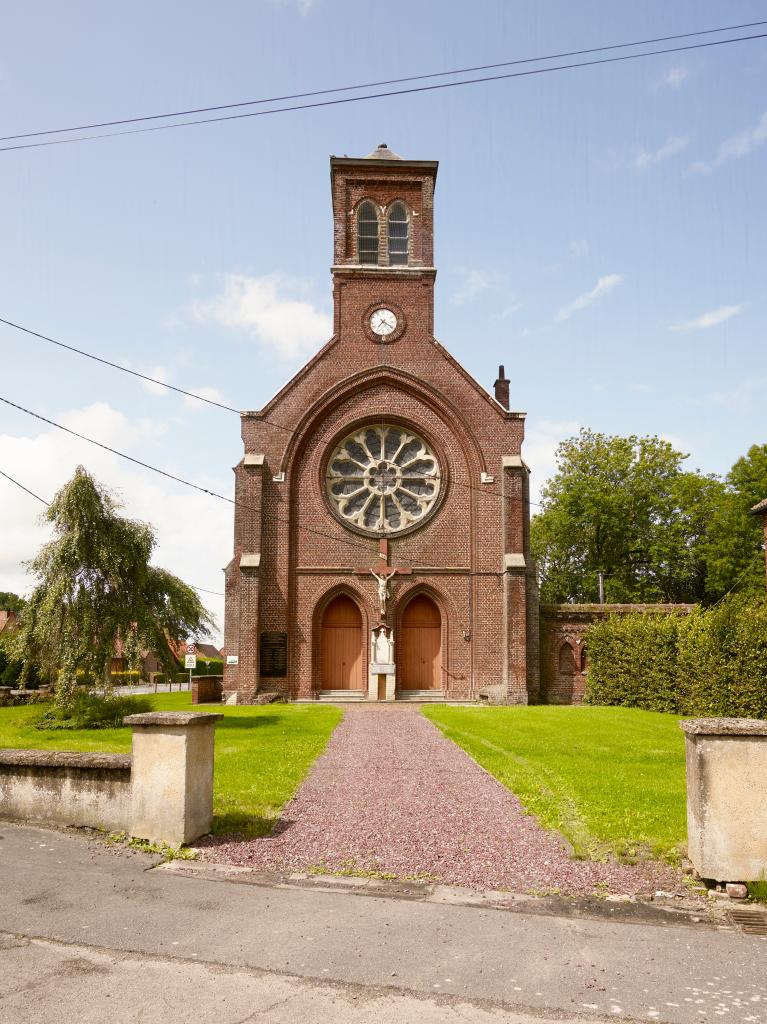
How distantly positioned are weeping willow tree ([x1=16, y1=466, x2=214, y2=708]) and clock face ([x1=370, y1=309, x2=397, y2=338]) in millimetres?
12733

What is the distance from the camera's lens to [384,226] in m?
30.7

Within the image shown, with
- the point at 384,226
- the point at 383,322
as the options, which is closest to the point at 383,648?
the point at 383,322

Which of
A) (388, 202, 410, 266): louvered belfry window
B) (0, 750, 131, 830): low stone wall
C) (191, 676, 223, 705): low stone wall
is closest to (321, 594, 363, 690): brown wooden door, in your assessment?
(191, 676, 223, 705): low stone wall

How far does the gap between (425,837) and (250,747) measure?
710 centimetres

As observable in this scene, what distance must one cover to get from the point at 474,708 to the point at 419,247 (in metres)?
16.5

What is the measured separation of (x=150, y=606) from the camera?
20156mm

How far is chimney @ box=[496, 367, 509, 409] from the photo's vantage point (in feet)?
109

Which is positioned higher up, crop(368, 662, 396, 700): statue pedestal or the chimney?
the chimney

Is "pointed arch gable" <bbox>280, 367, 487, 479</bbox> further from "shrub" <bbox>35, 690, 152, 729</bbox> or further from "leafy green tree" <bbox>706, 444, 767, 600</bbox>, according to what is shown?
"leafy green tree" <bbox>706, 444, 767, 600</bbox>

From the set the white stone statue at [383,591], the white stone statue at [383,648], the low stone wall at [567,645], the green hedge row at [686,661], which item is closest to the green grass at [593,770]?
the green hedge row at [686,661]

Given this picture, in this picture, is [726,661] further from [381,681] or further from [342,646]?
[342,646]

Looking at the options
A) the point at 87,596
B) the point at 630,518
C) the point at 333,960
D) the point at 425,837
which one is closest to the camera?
the point at 333,960

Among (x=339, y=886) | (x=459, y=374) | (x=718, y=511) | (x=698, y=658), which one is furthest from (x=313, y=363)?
(x=718, y=511)

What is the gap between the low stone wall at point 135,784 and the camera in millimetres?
8125
